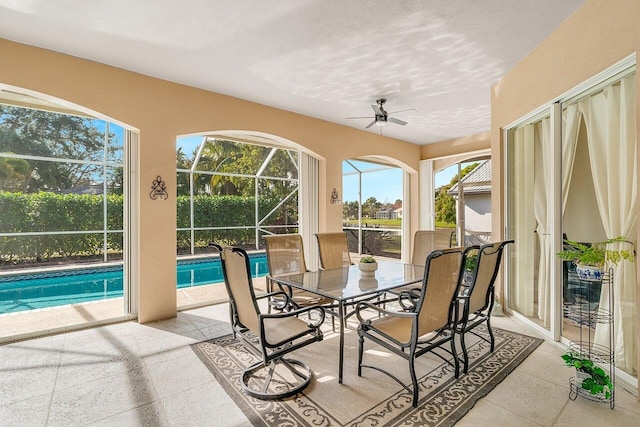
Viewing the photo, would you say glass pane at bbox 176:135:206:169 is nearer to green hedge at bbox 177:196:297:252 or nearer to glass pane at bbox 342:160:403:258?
green hedge at bbox 177:196:297:252

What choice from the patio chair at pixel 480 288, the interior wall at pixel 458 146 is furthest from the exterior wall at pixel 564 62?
the interior wall at pixel 458 146

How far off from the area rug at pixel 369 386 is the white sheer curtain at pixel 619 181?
0.75 metres

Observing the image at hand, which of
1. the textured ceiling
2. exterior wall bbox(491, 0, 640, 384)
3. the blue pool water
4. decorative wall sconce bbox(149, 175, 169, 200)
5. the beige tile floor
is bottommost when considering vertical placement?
the blue pool water

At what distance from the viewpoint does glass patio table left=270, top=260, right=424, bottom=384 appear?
2436 mm

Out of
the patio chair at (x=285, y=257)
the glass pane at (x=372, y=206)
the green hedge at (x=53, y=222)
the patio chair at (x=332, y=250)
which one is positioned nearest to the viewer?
Result: the patio chair at (x=285, y=257)

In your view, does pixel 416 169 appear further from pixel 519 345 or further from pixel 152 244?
pixel 152 244

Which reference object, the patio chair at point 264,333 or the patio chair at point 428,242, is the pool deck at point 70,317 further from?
the patio chair at point 428,242

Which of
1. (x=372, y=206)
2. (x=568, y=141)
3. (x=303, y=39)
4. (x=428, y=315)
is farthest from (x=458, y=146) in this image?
(x=428, y=315)

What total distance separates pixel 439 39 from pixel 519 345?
9.93 ft

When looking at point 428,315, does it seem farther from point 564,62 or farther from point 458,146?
point 458,146

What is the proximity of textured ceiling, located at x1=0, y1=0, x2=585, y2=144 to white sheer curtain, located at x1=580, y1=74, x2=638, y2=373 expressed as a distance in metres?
0.88

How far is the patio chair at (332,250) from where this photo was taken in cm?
399

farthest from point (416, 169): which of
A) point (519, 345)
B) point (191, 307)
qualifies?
point (191, 307)

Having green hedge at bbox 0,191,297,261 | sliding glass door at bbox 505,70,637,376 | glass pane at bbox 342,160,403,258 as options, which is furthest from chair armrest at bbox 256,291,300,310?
glass pane at bbox 342,160,403,258
